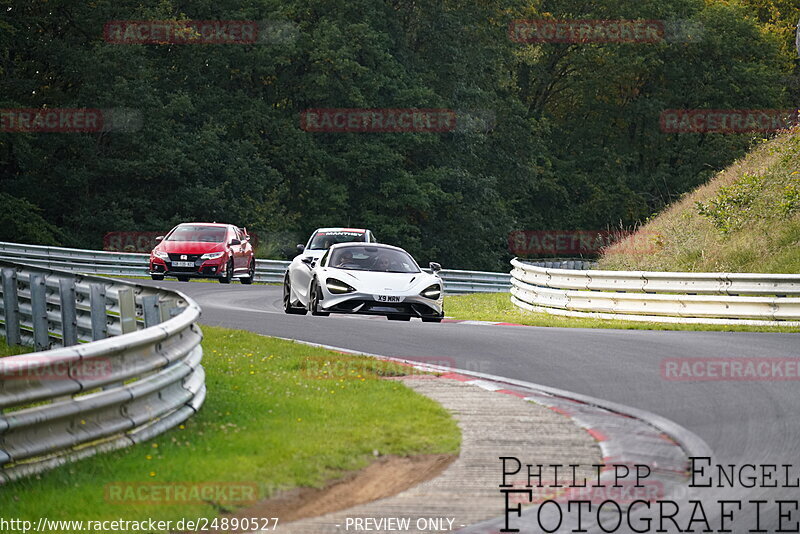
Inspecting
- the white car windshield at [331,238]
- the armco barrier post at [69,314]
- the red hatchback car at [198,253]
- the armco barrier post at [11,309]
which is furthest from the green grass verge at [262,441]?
the red hatchback car at [198,253]

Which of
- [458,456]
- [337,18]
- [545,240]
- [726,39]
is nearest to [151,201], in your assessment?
[337,18]

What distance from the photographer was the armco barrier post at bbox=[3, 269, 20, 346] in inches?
608

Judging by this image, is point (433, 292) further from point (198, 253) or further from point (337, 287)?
point (198, 253)

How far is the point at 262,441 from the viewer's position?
8570mm

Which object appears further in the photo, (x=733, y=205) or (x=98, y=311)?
(x=733, y=205)

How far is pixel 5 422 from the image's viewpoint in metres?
7.29

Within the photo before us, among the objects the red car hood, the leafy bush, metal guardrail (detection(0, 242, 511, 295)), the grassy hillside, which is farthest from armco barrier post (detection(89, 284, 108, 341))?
metal guardrail (detection(0, 242, 511, 295))

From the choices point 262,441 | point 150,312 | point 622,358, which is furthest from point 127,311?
point 622,358

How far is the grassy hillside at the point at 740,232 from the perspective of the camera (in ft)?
84.1

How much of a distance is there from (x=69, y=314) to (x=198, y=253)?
56.5ft

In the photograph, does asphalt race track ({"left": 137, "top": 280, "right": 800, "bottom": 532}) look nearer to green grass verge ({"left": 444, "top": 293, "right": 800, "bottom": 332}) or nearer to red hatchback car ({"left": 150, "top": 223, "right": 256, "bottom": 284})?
green grass verge ({"left": 444, "top": 293, "right": 800, "bottom": 332})

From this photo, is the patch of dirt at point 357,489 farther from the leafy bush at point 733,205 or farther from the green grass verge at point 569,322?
the leafy bush at point 733,205

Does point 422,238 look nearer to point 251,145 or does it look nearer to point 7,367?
point 251,145

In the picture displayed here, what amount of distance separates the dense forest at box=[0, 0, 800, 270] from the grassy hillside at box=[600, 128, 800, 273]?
21.8 m
